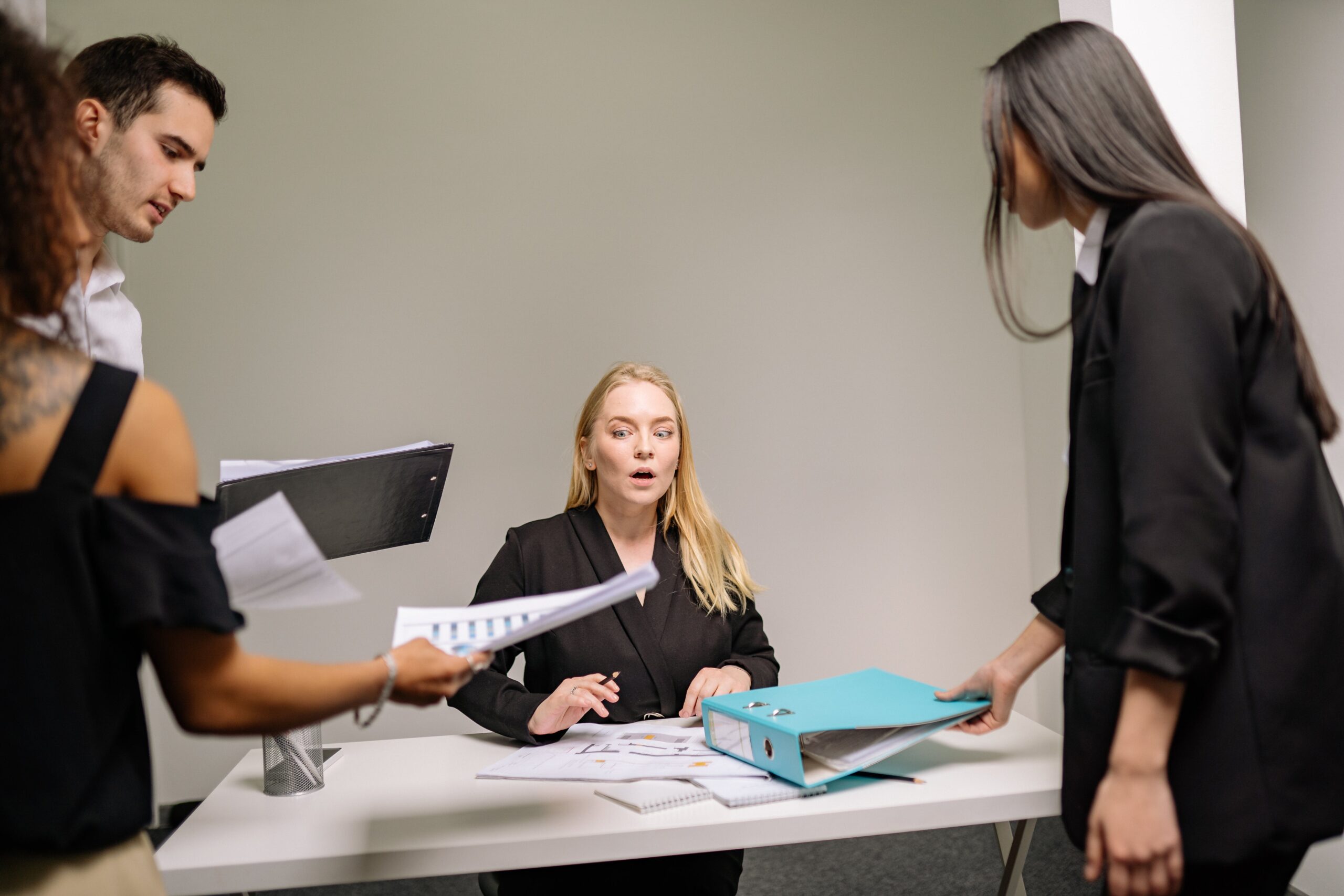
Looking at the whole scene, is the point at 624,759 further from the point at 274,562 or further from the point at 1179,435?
the point at 1179,435

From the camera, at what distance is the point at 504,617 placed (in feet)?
3.95

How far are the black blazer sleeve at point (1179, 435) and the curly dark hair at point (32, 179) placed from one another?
102cm

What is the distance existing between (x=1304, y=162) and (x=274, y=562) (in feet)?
8.59

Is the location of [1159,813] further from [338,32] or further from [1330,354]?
[338,32]

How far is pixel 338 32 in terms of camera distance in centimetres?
348

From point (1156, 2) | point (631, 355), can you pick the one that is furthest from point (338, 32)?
point (1156, 2)

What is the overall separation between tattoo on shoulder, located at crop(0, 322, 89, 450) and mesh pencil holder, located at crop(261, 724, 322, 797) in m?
0.81

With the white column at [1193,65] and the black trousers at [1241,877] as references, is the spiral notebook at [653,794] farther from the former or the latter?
the white column at [1193,65]

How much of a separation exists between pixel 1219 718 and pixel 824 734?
586 millimetres

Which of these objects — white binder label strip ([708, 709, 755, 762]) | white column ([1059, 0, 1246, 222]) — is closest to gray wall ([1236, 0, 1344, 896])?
white column ([1059, 0, 1246, 222])

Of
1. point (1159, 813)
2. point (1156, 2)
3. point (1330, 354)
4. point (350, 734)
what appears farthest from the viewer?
point (350, 734)

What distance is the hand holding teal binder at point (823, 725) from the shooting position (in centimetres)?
136

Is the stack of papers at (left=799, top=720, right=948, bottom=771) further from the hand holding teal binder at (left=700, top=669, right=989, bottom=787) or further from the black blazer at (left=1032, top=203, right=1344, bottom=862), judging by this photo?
the black blazer at (left=1032, top=203, right=1344, bottom=862)

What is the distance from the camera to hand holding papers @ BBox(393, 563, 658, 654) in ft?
3.47
